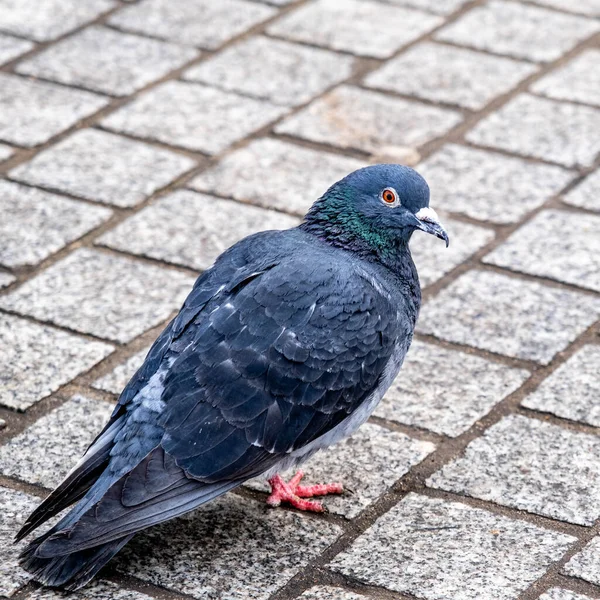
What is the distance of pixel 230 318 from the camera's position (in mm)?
4449

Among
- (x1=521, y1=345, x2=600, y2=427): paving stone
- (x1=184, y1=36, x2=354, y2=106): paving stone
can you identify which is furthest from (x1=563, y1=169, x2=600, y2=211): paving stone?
(x1=184, y1=36, x2=354, y2=106): paving stone

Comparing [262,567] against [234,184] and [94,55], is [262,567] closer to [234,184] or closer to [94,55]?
[234,184]

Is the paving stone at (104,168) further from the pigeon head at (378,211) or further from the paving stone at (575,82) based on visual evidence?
the paving stone at (575,82)

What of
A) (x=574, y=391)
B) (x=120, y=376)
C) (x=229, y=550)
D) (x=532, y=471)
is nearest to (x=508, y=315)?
(x=574, y=391)

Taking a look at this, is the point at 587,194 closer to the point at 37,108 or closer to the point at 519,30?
the point at 519,30

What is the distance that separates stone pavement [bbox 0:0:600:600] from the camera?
4520mm

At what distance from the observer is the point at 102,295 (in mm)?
5863

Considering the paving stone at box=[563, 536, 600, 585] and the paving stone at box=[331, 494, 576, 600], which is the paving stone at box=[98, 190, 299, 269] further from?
the paving stone at box=[563, 536, 600, 585]

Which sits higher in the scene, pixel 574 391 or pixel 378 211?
pixel 378 211

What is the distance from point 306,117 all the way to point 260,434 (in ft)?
11.1

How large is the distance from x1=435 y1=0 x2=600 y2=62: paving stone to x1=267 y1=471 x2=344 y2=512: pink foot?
13.5 ft

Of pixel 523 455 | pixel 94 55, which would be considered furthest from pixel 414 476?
pixel 94 55

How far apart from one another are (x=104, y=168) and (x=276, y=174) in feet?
3.06

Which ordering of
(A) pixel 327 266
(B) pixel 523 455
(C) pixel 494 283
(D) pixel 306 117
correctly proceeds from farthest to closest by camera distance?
(D) pixel 306 117 → (C) pixel 494 283 → (B) pixel 523 455 → (A) pixel 327 266
